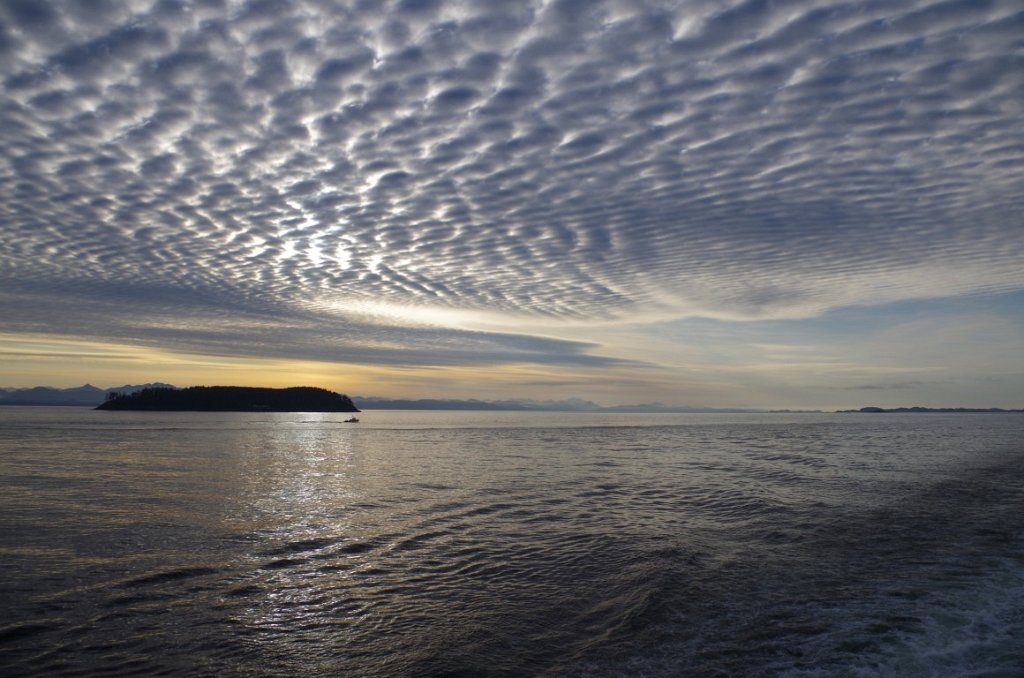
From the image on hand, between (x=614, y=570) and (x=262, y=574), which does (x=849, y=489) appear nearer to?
(x=614, y=570)

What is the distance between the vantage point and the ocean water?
35.9ft

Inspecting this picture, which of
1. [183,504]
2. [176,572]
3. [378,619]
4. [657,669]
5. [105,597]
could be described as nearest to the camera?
[657,669]

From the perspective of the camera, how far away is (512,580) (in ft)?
51.3

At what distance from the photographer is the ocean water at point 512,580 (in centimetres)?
1095

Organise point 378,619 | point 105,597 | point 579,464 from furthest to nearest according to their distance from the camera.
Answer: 1. point 579,464
2. point 105,597
3. point 378,619

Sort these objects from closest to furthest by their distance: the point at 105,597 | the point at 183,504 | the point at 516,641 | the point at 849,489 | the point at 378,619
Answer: the point at 516,641 < the point at 378,619 < the point at 105,597 < the point at 183,504 < the point at 849,489

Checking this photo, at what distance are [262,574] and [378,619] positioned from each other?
5.30m

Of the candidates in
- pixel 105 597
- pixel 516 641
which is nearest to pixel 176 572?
pixel 105 597

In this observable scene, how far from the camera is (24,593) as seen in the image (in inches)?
559

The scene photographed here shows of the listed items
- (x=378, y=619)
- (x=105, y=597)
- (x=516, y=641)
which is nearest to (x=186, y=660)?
(x=378, y=619)

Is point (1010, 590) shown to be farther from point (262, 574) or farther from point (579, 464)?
point (579, 464)

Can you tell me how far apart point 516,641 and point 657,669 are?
2.85 m

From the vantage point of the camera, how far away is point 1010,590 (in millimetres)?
14547

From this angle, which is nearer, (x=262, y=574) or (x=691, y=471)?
(x=262, y=574)
